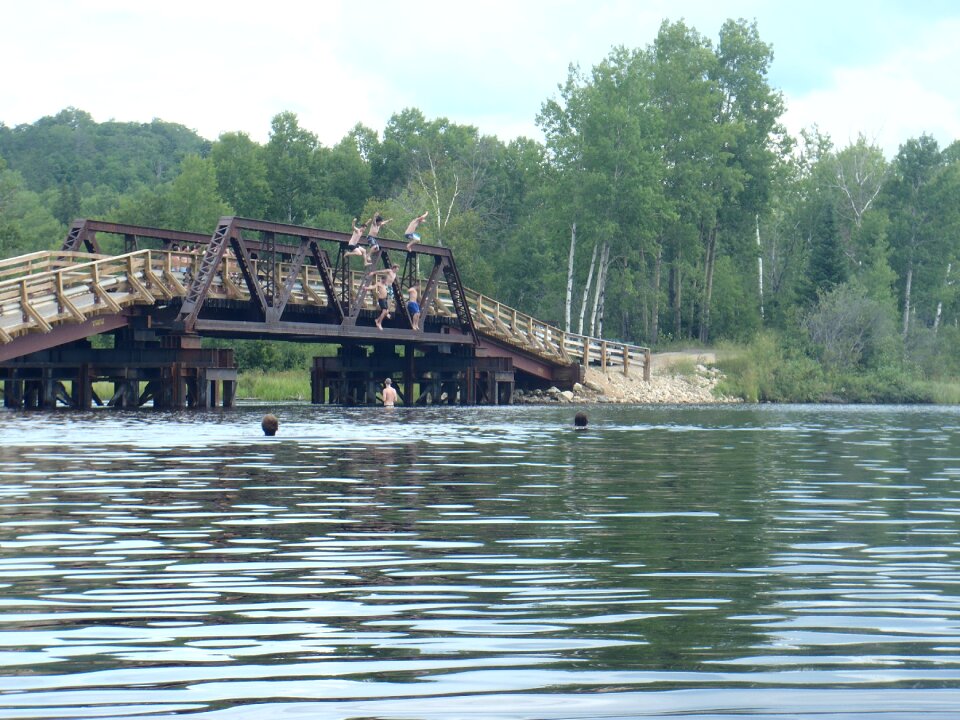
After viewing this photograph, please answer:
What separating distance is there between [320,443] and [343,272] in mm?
23335

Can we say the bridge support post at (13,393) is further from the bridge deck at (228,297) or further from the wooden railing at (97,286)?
the bridge deck at (228,297)

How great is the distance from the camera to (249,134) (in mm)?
110625

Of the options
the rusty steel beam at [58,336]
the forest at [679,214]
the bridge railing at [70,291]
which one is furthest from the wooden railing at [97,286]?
the forest at [679,214]

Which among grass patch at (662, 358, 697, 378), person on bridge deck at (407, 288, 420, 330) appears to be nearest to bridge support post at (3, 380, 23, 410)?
person on bridge deck at (407, 288, 420, 330)

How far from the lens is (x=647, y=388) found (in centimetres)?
6531

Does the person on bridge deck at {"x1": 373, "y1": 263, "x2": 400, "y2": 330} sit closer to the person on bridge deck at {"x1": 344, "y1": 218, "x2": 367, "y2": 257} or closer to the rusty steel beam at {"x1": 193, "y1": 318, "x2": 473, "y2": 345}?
the rusty steel beam at {"x1": 193, "y1": 318, "x2": 473, "y2": 345}

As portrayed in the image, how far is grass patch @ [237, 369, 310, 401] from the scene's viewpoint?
214ft

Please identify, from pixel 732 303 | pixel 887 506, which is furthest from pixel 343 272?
pixel 732 303

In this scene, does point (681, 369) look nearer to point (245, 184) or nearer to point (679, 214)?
point (679, 214)

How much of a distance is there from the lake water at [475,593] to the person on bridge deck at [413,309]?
32.3 m

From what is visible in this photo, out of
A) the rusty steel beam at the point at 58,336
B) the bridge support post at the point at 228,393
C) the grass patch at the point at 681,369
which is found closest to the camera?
the rusty steel beam at the point at 58,336

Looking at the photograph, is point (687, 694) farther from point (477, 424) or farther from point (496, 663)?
point (477, 424)

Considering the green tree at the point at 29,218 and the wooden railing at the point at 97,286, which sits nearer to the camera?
the wooden railing at the point at 97,286

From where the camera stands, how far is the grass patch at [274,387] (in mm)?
65375
